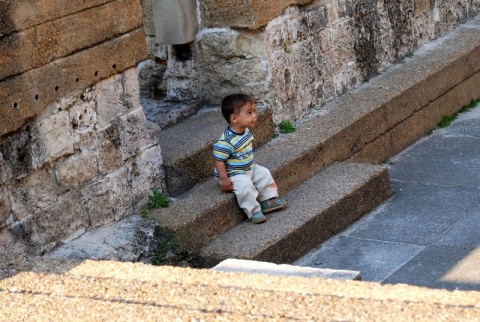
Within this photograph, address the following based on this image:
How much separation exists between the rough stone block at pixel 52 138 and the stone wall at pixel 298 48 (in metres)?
1.87

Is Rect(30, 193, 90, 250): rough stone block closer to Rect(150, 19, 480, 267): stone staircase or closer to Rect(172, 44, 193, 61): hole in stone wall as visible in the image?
Rect(150, 19, 480, 267): stone staircase

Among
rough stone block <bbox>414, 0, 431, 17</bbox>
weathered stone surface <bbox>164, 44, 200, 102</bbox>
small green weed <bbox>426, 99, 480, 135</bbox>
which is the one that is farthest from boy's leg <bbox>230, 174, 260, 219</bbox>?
rough stone block <bbox>414, 0, 431, 17</bbox>

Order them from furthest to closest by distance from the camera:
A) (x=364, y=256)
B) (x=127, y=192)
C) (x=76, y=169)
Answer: (x=364, y=256), (x=127, y=192), (x=76, y=169)

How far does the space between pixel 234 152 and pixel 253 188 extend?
242 mm

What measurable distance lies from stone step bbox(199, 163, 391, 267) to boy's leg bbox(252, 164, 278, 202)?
0.12m

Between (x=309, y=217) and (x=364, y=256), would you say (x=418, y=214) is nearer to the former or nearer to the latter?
(x=364, y=256)

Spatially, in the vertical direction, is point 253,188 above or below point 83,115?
below

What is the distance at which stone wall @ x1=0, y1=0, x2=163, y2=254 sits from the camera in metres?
4.95

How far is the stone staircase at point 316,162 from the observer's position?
5664mm

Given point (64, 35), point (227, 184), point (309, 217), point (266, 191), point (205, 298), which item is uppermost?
point (64, 35)

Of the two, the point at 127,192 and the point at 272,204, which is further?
the point at 272,204

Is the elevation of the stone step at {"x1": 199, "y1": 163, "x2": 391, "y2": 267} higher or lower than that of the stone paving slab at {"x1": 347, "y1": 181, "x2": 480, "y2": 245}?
higher

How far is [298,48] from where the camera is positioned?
7.27 metres

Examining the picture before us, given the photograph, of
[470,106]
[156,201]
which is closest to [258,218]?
[156,201]
